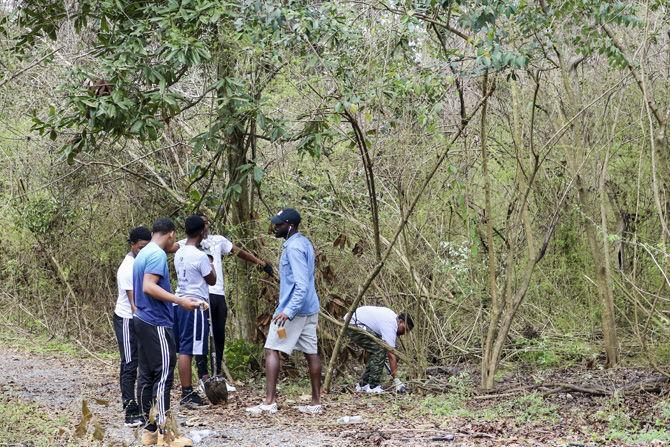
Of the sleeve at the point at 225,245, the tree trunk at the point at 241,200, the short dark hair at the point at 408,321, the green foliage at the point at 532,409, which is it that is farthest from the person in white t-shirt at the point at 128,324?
the green foliage at the point at 532,409

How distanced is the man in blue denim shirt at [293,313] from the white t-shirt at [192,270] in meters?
0.75

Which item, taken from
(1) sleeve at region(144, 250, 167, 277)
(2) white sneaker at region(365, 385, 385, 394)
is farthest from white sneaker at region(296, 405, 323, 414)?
(1) sleeve at region(144, 250, 167, 277)

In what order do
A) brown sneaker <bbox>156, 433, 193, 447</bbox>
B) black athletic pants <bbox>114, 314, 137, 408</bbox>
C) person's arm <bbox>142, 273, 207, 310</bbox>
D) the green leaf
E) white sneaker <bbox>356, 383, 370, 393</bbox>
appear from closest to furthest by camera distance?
brown sneaker <bbox>156, 433, 193, 447</bbox> < person's arm <bbox>142, 273, 207, 310</bbox> < black athletic pants <bbox>114, 314, 137, 408</bbox> < the green leaf < white sneaker <bbox>356, 383, 370, 393</bbox>

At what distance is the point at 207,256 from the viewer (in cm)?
927

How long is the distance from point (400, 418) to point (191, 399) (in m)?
2.10

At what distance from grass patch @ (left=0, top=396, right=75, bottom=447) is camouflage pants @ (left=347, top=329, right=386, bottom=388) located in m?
3.12

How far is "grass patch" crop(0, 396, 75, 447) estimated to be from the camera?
742cm

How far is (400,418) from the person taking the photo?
8.61m

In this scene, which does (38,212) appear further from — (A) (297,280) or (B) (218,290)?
(A) (297,280)

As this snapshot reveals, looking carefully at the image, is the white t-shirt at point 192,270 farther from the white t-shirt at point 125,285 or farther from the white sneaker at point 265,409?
the white sneaker at point 265,409

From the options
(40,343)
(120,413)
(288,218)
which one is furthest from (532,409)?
(40,343)

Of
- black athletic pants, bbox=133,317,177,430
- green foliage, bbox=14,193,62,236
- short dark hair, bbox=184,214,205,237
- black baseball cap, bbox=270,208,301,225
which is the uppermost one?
green foliage, bbox=14,193,62,236

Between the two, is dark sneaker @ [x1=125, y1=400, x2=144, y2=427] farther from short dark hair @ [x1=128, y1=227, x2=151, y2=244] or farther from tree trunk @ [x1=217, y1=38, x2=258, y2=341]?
tree trunk @ [x1=217, y1=38, x2=258, y2=341]

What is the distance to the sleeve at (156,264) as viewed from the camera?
7.22 metres
